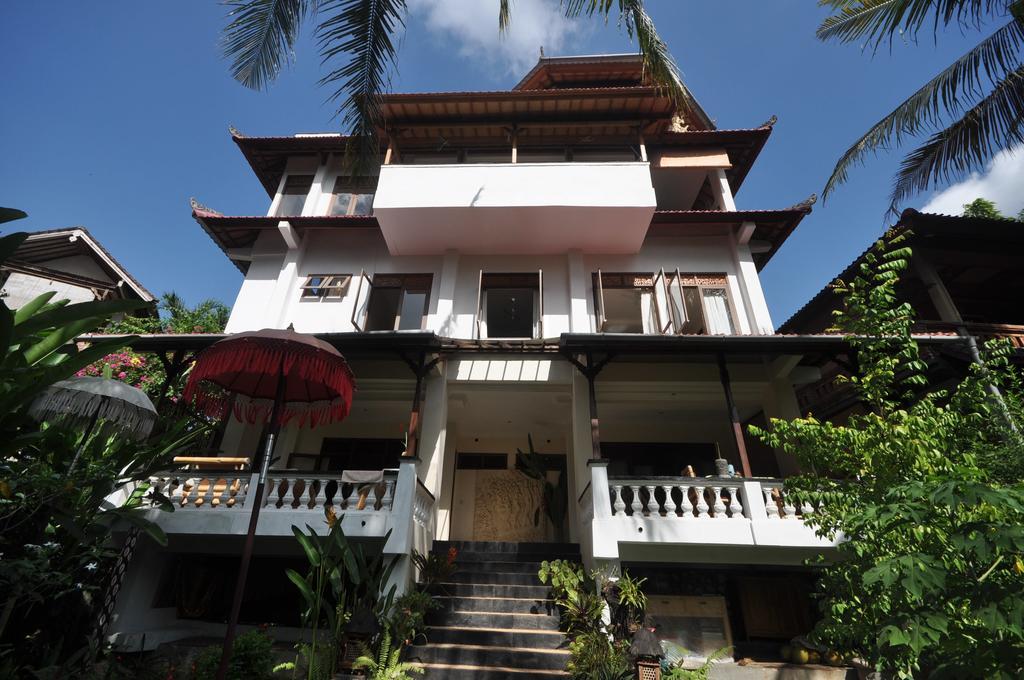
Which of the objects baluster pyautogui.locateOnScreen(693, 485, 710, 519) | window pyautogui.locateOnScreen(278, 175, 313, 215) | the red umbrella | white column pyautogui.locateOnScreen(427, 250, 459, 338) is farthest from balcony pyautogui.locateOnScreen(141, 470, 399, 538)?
window pyautogui.locateOnScreen(278, 175, 313, 215)

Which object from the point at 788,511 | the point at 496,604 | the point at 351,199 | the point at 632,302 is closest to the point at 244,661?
the point at 496,604

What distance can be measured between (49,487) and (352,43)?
5279 millimetres

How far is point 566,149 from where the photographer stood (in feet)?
40.1

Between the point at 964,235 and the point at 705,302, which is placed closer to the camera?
the point at 964,235

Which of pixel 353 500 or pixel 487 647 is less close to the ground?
pixel 353 500

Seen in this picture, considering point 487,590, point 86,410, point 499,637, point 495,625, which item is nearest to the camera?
point 86,410

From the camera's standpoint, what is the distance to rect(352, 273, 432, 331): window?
11.0 meters

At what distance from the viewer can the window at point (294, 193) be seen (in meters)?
12.3

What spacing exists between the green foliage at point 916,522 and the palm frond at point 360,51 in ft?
17.8

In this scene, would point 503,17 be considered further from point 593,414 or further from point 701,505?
point 701,505

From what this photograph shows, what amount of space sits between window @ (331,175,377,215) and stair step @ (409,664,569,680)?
10276 mm

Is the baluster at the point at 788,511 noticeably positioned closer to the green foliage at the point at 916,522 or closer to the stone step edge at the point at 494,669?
the green foliage at the point at 916,522

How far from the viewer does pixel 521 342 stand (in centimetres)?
934

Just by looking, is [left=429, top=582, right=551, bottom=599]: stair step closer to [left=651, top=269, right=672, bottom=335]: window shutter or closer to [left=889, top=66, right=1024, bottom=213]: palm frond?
[left=651, top=269, right=672, bottom=335]: window shutter
